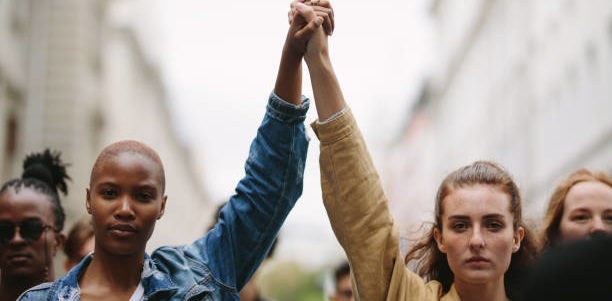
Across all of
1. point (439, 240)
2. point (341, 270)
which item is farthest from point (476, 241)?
point (341, 270)

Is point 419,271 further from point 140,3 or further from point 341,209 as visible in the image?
point 140,3

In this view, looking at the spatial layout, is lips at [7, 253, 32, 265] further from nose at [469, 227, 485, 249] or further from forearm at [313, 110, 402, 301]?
nose at [469, 227, 485, 249]

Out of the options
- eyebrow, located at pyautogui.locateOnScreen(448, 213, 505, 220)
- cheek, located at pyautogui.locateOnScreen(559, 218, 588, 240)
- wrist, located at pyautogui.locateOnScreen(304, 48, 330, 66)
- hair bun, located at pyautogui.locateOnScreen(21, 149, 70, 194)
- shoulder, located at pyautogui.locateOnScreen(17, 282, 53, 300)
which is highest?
wrist, located at pyautogui.locateOnScreen(304, 48, 330, 66)

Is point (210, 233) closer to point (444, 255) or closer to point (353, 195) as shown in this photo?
point (353, 195)

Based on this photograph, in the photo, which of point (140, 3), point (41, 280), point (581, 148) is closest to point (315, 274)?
point (140, 3)

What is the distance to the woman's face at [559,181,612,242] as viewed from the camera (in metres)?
4.46

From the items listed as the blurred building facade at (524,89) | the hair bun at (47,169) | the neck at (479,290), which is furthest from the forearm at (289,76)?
the hair bun at (47,169)

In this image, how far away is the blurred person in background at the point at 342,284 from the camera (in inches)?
292

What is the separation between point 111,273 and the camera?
11.6ft

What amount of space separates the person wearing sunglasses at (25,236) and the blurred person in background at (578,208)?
2275mm

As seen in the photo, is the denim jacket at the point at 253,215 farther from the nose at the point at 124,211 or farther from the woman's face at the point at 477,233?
the woman's face at the point at 477,233

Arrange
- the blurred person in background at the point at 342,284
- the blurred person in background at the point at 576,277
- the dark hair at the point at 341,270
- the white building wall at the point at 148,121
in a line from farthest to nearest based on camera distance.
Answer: the white building wall at the point at 148,121 < the dark hair at the point at 341,270 < the blurred person in background at the point at 342,284 < the blurred person in background at the point at 576,277

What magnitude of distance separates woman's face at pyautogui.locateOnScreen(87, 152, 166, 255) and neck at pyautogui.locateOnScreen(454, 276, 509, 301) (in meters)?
1.20

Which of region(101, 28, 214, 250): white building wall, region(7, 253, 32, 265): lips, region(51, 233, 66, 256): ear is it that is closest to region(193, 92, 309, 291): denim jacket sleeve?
region(7, 253, 32, 265): lips
